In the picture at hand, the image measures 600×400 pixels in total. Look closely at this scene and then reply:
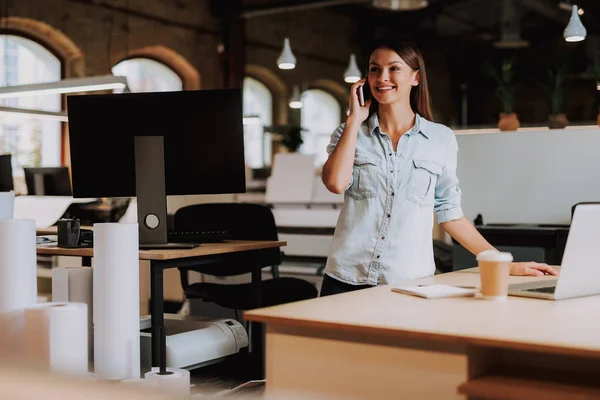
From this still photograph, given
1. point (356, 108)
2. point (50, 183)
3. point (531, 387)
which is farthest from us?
point (50, 183)

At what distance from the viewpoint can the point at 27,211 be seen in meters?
6.50

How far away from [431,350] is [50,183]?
19.6 ft

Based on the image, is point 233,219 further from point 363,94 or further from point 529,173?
point 363,94

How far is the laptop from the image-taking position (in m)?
1.58

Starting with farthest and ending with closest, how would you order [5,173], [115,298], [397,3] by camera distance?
[397,3], [5,173], [115,298]

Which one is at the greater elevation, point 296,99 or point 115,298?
point 296,99

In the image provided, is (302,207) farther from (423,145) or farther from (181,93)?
(423,145)

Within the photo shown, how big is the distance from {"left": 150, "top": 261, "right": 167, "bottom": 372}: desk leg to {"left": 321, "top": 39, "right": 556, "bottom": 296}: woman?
0.64 m

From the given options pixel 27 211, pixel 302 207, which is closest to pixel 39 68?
pixel 27 211

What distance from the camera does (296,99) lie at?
11.4 meters

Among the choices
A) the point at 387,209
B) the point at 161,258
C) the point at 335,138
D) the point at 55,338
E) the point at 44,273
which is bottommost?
the point at 44,273

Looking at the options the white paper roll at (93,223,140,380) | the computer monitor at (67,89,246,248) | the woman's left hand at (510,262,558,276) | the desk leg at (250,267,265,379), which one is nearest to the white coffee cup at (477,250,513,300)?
the woman's left hand at (510,262,558,276)

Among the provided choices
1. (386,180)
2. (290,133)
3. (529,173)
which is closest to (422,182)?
(386,180)

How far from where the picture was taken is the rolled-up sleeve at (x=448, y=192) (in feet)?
8.00
